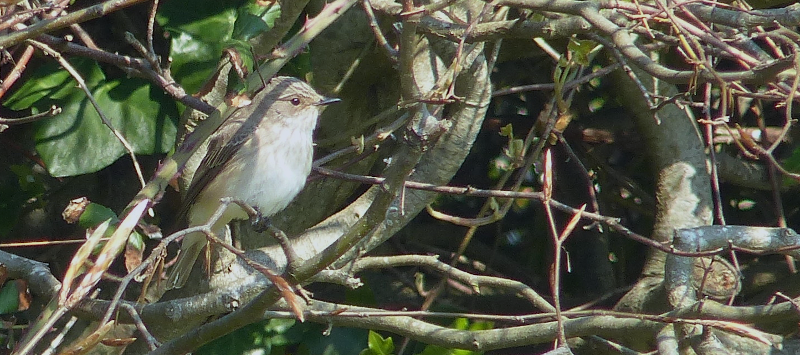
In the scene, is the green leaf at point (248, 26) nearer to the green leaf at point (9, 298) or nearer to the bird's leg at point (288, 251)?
the green leaf at point (9, 298)

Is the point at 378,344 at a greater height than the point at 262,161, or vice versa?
the point at 262,161

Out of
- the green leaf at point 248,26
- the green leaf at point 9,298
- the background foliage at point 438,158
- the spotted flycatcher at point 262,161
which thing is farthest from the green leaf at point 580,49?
the green leaf at point 9,298

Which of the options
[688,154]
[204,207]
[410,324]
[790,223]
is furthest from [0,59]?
[790,223]

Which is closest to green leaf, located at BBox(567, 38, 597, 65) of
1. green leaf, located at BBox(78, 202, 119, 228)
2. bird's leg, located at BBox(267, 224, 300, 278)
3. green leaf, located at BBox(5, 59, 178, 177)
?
bird's leg, located at BBox(267, 224, 300, 278)

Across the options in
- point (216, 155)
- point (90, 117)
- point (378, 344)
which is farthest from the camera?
point (216, 155)

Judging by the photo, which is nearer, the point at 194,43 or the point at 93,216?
the point at 93,216

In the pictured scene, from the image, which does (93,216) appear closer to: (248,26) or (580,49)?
(248,26)

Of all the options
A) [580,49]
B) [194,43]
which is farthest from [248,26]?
[580,49]

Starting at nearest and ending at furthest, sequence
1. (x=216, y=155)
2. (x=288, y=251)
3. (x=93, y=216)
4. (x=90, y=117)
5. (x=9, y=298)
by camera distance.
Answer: (x=288, y=251)
(x=93, y=216)
(x=9, y=298)
(x=90, y=117)
(x=216, y=155)
